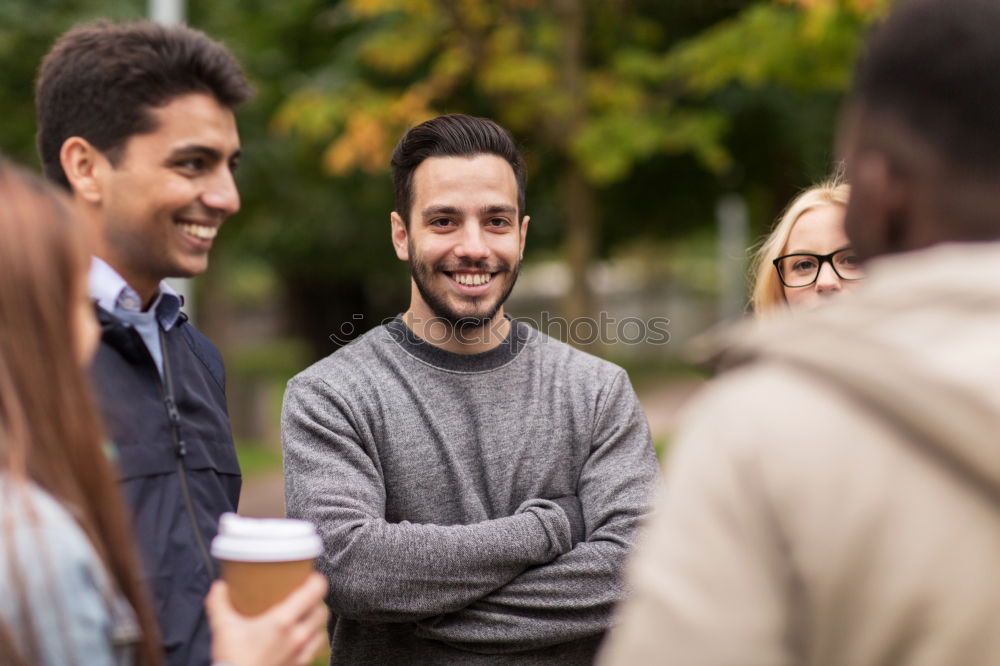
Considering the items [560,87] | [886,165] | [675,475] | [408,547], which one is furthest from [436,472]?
[560,87]

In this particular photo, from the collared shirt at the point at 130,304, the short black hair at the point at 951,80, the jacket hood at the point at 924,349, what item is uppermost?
the short black hair at the point at 951,80

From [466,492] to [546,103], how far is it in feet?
22.1

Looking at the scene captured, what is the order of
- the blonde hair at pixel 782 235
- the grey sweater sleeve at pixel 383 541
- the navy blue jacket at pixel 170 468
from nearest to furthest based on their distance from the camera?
the navy blue jacket at pixel 170 468 → the grey sweater sleeve at pixel 383 541 → the blonde hair at pixel 782 235

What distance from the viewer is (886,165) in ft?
4.38

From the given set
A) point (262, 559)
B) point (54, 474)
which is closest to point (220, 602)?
point (262, 559)

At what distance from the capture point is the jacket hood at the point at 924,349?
3.77 ft

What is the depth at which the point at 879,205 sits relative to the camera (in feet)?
4.42

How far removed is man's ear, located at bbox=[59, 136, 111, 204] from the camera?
93.3 inches

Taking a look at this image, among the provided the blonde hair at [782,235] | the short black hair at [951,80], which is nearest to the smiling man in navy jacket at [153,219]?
the short black hair at [951,80]

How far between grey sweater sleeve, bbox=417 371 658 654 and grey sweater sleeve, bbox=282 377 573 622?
51 mm

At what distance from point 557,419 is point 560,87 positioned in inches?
271

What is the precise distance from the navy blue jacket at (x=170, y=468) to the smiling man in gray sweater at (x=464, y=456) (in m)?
0.36

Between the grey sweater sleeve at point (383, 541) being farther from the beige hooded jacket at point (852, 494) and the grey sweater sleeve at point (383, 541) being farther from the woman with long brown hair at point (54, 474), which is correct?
the beige hooded jacket at point (852, 494)

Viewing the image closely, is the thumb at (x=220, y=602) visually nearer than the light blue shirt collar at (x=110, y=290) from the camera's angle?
Yes
